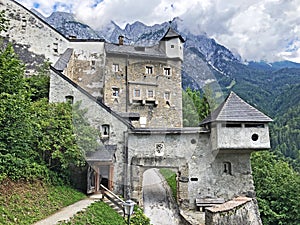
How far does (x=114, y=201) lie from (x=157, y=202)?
163 inches

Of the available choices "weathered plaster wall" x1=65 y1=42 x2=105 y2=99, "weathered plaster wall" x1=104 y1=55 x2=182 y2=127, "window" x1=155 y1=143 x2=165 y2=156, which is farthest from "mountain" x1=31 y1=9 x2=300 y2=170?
"window" x1=155 y1=143 x2=165 y2=156

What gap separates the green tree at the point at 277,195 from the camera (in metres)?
20.0

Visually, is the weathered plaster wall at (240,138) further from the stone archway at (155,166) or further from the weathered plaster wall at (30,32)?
the weathered plaster wall at (30,32)

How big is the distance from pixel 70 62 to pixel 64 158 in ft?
38.3

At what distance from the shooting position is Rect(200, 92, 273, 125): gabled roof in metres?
15.7

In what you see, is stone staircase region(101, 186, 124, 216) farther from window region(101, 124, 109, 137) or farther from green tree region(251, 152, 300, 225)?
green tree region(251, 152, 300, 225)

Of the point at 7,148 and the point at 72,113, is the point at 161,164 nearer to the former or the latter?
the point at 72,113

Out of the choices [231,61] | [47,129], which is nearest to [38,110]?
[47,129]

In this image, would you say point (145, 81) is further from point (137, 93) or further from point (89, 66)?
point (89, 66)

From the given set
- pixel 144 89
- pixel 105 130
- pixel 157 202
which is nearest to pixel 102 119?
pixel 105 130

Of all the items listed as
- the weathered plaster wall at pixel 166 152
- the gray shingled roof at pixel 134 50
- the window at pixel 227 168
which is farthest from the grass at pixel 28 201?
the gray shingled roof at pixel 134 50

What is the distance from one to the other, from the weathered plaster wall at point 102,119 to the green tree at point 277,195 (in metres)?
10.5

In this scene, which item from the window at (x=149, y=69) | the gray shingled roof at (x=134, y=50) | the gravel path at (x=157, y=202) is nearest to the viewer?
the gravel path at (x=157, y=202)

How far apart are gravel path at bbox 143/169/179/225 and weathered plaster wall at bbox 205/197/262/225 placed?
100 inches
